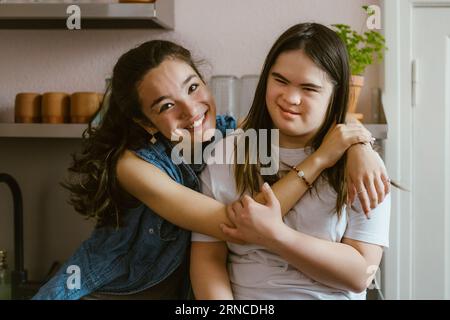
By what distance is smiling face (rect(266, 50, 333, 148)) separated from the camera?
2.01 ft

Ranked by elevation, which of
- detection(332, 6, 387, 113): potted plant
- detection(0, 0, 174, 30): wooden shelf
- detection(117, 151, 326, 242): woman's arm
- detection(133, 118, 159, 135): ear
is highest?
detection(0, 0, 174, 30): wooden shelf

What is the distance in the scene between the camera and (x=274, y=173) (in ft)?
2.25

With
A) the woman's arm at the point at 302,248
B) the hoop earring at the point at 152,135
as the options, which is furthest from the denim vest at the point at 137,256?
the woman's arm at the point at 302,248

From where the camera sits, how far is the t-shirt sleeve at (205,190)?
26.5 inches

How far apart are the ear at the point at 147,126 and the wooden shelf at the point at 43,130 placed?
0.28 metres

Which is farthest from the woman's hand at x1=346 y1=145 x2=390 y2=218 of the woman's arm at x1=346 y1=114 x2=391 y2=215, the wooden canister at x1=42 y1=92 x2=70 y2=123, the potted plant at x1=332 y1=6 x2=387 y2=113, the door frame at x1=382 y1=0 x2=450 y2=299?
the wooden canister at x1=42 y1=92 x2=70 y2=123

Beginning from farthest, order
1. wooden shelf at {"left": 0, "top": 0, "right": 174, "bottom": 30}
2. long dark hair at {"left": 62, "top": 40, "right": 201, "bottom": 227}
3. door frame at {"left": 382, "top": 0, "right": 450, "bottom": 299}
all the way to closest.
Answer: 1. door frame at {"left": 382, "top": 0, "right": 450, "bottom": 299}
2. wooden shelf at {"left": 0, "top": 0, "right": 174, "bottom": 30}
3. long dark hair at {"left": 62, "top": 40, "right": 201, "bottom": 227}

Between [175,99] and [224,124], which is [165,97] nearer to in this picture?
[175,99]

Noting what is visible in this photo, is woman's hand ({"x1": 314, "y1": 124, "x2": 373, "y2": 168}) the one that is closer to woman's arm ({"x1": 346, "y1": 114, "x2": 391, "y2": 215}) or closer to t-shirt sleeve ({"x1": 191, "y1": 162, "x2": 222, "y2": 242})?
woman's arm ({"x1": 346, "y1": 114, "x2": 391, "y2": 215})

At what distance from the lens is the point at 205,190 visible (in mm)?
701

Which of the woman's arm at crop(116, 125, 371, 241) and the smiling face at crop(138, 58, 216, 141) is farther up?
the smiling face at crop(138, 58, 216, 141)

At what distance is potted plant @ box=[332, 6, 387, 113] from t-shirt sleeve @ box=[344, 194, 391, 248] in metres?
0.34

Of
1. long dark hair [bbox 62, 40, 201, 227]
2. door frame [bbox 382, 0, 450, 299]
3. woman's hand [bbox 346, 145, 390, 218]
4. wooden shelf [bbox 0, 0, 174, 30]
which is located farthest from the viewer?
door frame [bbox 382, 0, 450, 299]
